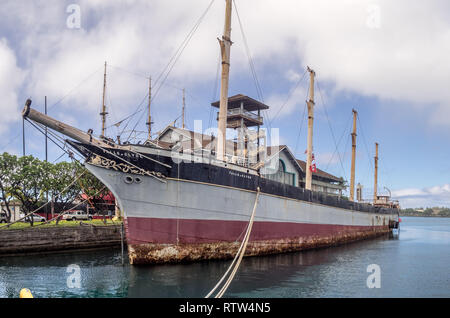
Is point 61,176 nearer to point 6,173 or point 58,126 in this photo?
point 6,173

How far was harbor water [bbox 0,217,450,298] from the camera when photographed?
492 inches

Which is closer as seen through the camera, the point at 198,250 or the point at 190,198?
the point at 190,198

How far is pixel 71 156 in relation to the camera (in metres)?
15.5

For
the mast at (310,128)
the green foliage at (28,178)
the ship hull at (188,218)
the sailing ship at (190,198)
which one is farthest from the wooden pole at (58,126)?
the mast at (310,128)

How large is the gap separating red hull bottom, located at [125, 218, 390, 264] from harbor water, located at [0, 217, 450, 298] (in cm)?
50

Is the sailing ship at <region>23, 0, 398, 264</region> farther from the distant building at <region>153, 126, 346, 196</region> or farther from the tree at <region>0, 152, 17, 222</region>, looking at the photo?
the tree at <region>0, 152, 17, 222</region>

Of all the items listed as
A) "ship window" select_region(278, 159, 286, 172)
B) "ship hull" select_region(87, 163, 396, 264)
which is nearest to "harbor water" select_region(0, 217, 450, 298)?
"ship hull" select_region(87, 163, 396, 264)

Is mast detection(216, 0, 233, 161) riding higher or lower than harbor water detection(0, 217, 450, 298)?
higher

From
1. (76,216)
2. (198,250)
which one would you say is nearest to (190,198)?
(198,250)

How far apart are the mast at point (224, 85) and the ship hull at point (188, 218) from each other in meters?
2.69

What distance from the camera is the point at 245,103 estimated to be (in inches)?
1227

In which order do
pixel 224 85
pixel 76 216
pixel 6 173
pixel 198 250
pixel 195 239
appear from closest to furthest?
pixel 195 239 < pixel 198 250 < pixel 224 85 < pixel 6 173 < pixel 76 216

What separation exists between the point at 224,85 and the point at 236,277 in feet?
33.8

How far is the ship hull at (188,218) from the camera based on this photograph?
15281 mm
